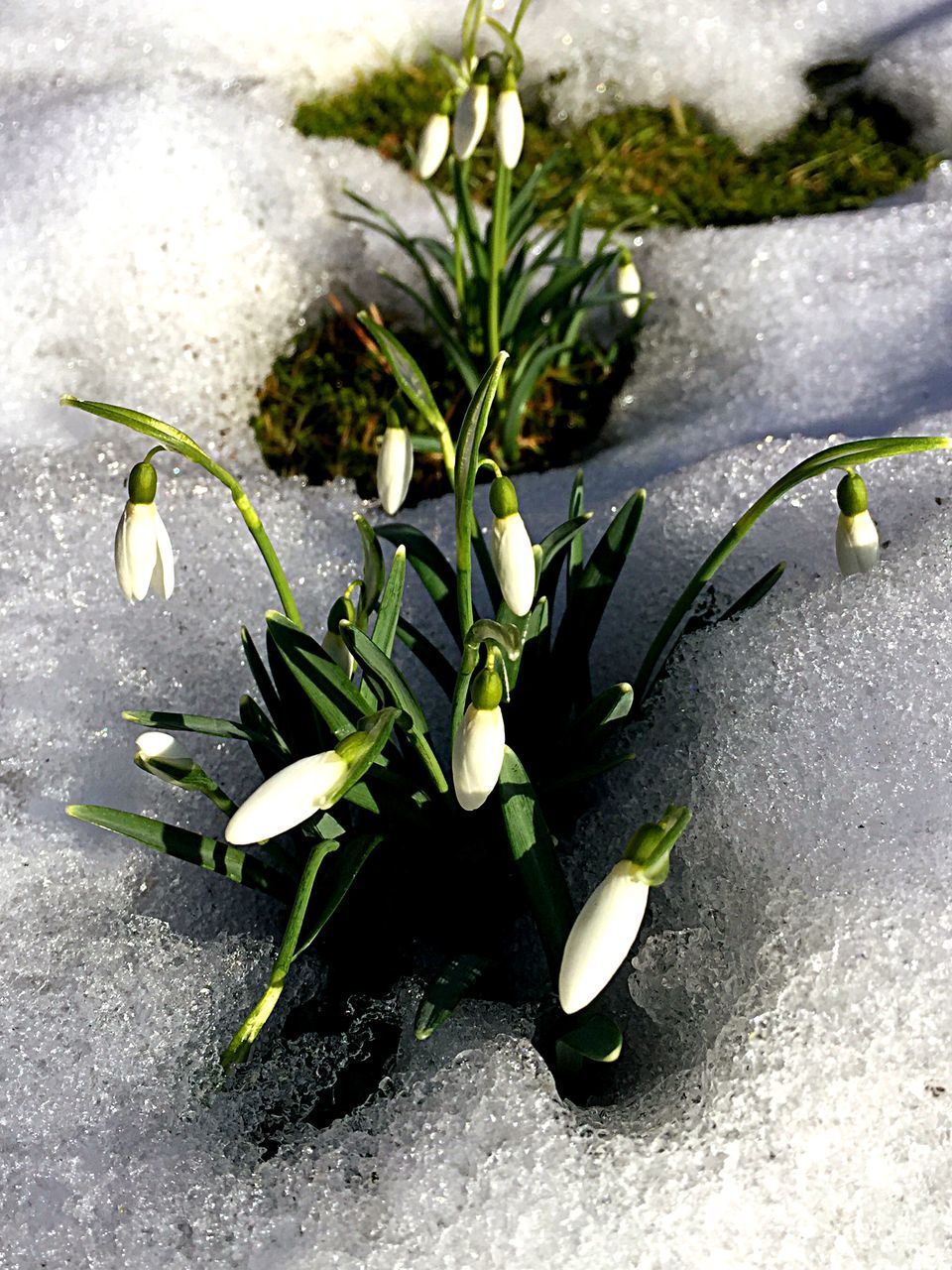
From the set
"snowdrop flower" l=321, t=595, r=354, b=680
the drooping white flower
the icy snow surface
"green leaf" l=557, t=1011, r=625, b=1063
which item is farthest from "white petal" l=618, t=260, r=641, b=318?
"green leaf" l=557, t=1011, r=625, b=1063

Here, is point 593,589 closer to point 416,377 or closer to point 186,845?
point 416,377

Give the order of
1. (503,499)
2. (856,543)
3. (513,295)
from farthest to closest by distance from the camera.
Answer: (513,295), (856,543), (503,499)

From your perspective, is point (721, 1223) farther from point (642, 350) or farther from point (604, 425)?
point (642, 350)

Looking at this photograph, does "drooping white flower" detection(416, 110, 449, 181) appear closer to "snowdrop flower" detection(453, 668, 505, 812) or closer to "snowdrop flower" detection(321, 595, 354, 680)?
"snowdrop flower" detection(321, 595, 354, 680)

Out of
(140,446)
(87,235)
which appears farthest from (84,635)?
(87,235)

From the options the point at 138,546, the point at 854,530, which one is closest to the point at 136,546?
the point at 138,546
